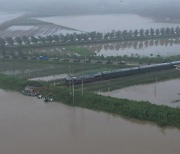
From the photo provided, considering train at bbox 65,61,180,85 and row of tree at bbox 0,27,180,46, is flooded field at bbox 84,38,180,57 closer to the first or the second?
row of tree at bbox 0,27,180,46

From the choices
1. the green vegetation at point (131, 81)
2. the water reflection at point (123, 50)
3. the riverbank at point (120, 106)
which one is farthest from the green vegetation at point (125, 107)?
the water reflection at point (123, 50)

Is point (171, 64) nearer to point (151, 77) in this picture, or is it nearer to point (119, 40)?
point (151, 77)

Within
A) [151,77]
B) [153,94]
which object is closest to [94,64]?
[151,77]

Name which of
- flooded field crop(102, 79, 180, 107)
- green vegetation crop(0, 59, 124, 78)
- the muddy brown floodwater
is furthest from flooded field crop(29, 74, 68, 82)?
the muddy brown floodwater

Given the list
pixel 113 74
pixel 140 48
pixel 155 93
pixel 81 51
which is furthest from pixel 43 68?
pixel 140 48

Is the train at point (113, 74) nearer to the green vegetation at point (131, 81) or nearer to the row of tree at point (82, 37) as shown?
the green vegetation at point (131, 81)

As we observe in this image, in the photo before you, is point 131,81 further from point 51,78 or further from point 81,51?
point 81,51
